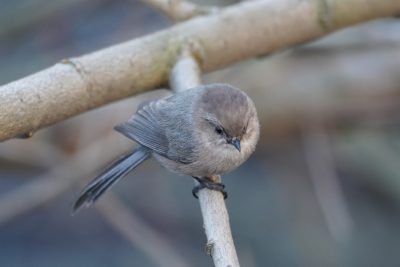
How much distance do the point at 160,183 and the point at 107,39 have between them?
129cm

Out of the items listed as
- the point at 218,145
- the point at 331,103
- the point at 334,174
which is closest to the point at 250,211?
the point at 334,174

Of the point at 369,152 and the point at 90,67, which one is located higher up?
the point at 369,152

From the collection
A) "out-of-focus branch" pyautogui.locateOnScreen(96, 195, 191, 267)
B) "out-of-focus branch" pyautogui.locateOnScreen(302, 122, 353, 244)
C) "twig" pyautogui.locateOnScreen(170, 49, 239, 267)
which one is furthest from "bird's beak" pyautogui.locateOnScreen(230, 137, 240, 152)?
"out-of-focus branch" pyautogui.locateOnScreen(302, 122, 353, 244)

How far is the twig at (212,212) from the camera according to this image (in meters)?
2.63

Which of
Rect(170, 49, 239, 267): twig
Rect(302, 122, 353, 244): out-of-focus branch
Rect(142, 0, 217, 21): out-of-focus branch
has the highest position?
→ Rect(142, 0, 217, 21): out-of-focus branch

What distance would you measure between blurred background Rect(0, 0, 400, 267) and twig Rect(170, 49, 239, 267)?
135 centimetres

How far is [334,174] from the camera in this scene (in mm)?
5488

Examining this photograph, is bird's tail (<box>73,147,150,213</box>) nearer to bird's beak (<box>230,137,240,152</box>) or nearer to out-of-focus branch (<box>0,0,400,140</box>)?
out-of-focus branch (<box>0,0,400,140</box>)

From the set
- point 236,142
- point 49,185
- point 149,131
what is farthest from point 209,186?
point 49,185

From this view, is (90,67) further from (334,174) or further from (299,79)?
(334,174)

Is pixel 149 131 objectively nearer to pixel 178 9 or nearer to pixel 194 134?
pixel 194 134

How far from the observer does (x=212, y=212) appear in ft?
9.53

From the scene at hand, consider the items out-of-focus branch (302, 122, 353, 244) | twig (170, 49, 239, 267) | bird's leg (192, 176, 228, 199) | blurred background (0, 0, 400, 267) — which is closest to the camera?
twig (170, 49, 239, 267)

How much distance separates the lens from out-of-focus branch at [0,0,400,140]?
120 inches
